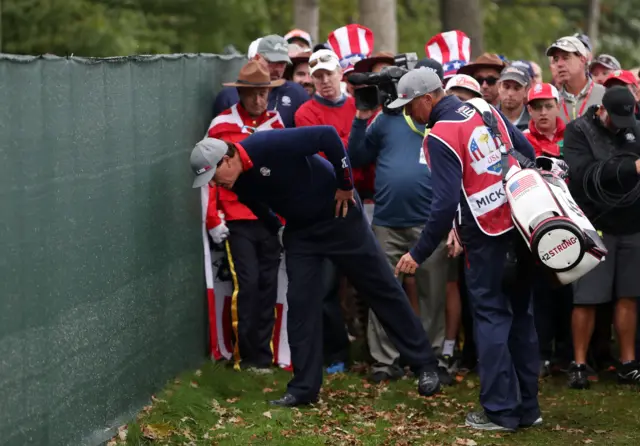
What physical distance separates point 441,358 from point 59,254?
4251mm

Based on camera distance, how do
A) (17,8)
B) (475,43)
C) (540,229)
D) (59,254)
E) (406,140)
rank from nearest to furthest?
(59,254) → (540,229) → (406,140) → (475,43) → (17,8)

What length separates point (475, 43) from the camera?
67.1 ft

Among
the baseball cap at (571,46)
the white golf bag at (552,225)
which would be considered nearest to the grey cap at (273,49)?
the baseball cap at (571,46)

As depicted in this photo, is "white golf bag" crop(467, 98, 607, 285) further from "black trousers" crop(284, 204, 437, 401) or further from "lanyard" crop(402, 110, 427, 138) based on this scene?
"lanyard" crop(402, 110, 427, 138)

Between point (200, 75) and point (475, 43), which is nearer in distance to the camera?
point (200, 75)

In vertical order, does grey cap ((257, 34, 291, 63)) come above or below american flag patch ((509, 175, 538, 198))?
above

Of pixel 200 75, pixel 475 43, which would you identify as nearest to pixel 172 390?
pixel 200 75

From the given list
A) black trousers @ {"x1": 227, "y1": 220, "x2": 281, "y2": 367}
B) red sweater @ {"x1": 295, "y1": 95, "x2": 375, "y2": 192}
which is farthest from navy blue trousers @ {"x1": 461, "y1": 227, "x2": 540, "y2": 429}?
red sweater @ {"x1": 295, "y1": 95, "x2": 375, "y2": 192}

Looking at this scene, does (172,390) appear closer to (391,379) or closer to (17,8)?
(391,379)

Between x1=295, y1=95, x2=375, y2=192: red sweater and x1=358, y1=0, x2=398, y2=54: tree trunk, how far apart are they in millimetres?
7220

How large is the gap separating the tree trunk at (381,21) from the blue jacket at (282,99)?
694 centimetres

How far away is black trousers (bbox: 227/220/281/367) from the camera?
10758 millimetres

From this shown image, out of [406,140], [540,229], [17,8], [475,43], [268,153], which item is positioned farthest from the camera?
[17,8]

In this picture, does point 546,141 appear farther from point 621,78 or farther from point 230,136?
point 230,136
